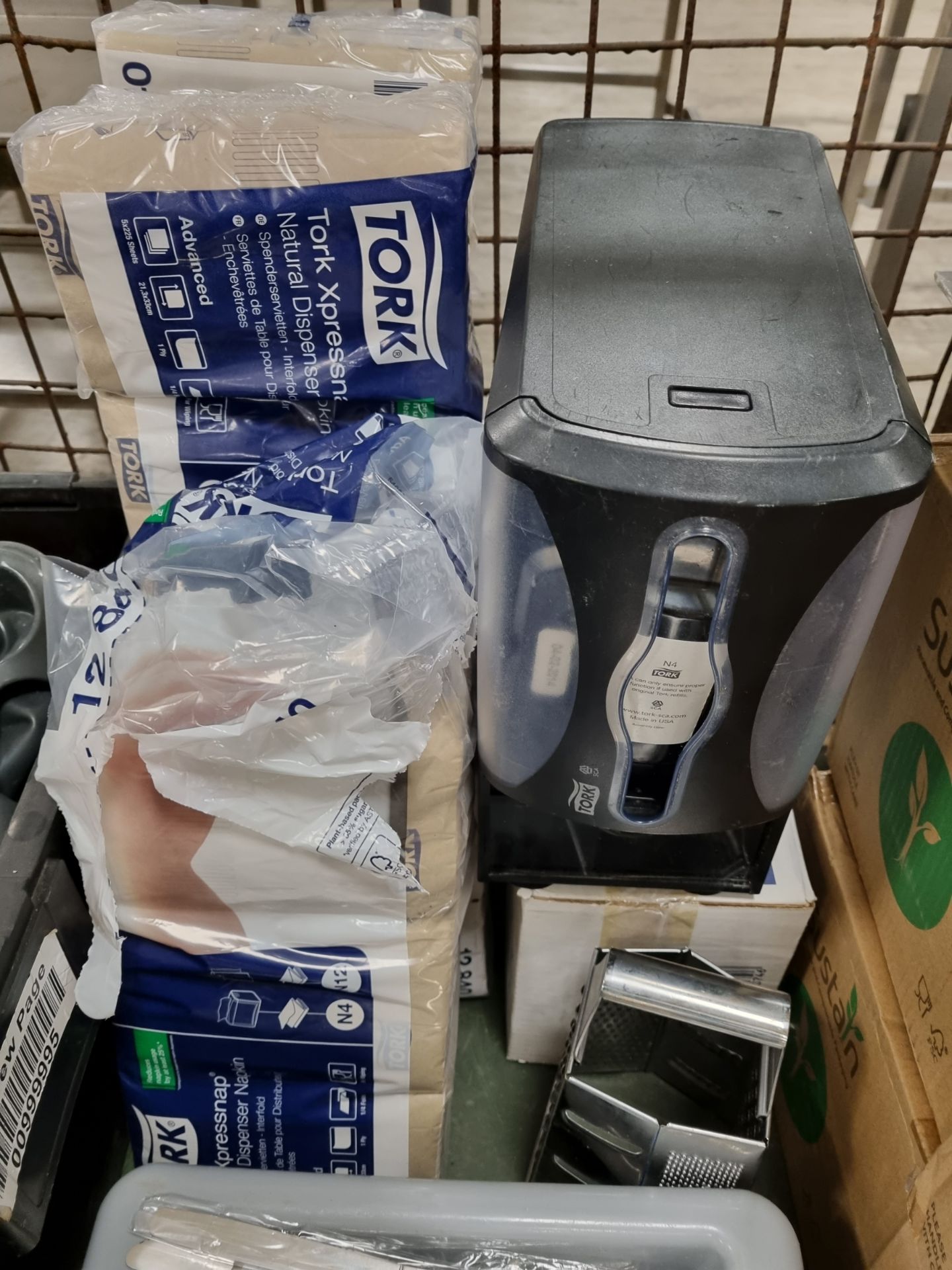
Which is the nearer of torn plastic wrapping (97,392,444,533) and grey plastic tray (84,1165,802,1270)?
grey plastic tray (84,1165,802,1270)

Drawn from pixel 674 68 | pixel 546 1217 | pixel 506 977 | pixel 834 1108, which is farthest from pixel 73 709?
pixel 674 68

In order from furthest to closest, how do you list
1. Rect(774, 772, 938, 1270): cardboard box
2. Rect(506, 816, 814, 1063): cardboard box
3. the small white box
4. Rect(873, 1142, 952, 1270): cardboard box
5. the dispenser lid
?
the small white box, Rect(506, 816, 814, 1063): cardboard box, Rect(774, 772, 938, 1270): cardboard box, Rect(873, 1142, 952, 1270): cardboard box, the dispenser lid

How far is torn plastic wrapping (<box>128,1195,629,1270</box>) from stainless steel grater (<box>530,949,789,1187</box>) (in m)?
0.17

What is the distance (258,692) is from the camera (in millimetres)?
751

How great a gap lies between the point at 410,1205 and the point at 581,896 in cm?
32

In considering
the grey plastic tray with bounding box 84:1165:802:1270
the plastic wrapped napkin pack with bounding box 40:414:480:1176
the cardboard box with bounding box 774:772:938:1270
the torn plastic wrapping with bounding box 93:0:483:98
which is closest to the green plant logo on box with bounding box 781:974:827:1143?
the cardboard box with bounding box 774:772:938:1270

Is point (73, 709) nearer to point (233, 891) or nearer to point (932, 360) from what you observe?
point (233, 891)

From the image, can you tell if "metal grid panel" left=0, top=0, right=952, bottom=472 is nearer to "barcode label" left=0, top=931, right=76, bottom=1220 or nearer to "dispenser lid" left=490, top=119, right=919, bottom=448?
"dispenser lid" left=490, top=119, right=919, bottom=448

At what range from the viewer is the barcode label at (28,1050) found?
2.50 feet

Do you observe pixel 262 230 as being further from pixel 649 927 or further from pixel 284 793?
pixel 649 927

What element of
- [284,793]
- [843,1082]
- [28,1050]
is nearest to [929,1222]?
[843,1082]

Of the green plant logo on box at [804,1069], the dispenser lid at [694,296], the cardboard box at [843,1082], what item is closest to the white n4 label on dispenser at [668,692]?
the dispenser lid at [694,296]

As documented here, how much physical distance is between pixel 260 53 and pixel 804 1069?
1119 mm

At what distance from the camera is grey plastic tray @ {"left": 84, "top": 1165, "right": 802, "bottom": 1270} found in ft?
2.48
